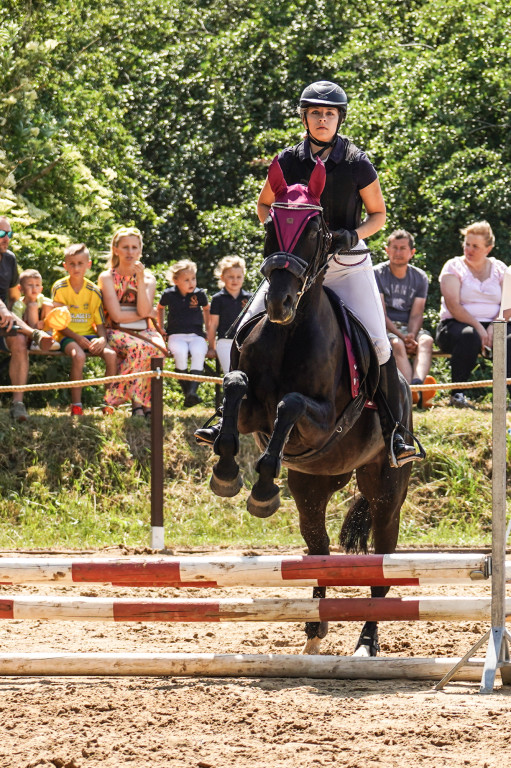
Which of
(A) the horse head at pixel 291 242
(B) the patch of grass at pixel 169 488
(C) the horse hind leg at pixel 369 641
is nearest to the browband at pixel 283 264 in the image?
(A) the horse head at pixel 291 242

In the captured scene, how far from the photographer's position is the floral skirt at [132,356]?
11078 millimetres

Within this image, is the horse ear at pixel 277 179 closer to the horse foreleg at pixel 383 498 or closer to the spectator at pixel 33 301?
the horse foreleg at pixel 383 498

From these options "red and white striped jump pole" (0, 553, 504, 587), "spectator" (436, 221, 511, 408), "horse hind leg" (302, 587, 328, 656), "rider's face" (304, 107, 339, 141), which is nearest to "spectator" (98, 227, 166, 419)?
"spectator" (436, 221, 511, 408)

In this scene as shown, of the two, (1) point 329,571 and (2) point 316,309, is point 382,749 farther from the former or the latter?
(2) point 316,309

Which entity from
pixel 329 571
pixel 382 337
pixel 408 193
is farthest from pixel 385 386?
pixel 408 193

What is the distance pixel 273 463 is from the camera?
208 inches

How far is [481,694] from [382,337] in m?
2.24

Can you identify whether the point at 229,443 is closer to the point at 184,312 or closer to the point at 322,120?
the point at 322,120

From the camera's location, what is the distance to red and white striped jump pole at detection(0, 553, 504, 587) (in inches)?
208

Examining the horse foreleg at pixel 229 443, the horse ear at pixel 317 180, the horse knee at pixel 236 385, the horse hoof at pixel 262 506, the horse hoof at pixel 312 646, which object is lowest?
the horse hoof at pixel 312 646

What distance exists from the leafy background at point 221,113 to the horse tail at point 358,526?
268 inches

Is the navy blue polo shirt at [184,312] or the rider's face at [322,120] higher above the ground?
the rider's face at [322,120]

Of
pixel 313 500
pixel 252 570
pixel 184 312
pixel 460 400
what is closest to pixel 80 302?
pixel 184 312

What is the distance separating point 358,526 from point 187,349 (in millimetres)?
4379
